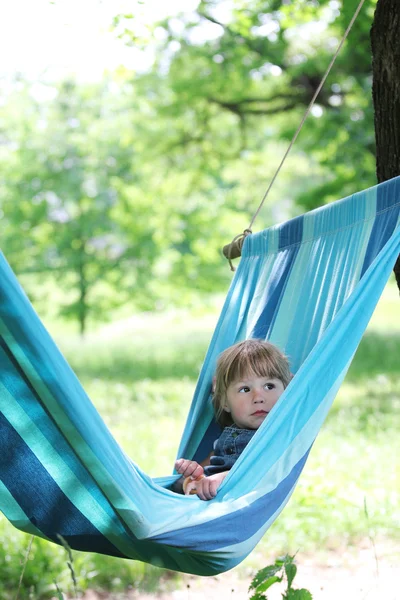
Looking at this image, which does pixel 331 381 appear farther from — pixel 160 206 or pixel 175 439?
pixel 160 206

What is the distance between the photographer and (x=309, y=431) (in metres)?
1.84

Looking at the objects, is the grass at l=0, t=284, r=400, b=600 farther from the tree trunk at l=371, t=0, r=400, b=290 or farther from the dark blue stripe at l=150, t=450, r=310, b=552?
the tree trunk at l=371, t=0, r=400, b=290

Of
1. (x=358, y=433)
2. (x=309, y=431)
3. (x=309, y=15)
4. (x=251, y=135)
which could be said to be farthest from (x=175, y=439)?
(x=251, y=135)

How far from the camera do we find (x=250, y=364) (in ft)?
7.15

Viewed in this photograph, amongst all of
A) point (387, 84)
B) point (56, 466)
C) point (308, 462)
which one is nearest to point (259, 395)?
point (56, 466)

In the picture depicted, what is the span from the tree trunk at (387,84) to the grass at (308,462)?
112 cm

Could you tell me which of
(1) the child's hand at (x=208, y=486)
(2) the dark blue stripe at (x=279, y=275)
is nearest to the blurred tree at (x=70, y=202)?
(2) the dark blue stripe at (x=279, y=275)

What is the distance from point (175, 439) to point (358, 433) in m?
1.23

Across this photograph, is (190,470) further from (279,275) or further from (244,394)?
(279,275)

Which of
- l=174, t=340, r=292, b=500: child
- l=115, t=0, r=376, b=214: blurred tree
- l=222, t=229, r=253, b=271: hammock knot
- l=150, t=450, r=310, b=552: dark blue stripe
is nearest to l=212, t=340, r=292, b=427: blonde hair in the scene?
l=174, t=340, r=292, b=500: child

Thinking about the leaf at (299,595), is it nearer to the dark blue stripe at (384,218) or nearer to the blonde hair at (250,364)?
the blonde hair at (250,364)

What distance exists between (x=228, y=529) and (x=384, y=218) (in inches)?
32.8

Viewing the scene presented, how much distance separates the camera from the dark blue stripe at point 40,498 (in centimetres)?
179

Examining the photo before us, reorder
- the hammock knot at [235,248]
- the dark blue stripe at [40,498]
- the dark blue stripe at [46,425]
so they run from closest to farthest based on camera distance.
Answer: the dark blue stripe at [46,425] → the dark blue stripe at [40,498] → the hammock knot at [235,248]
